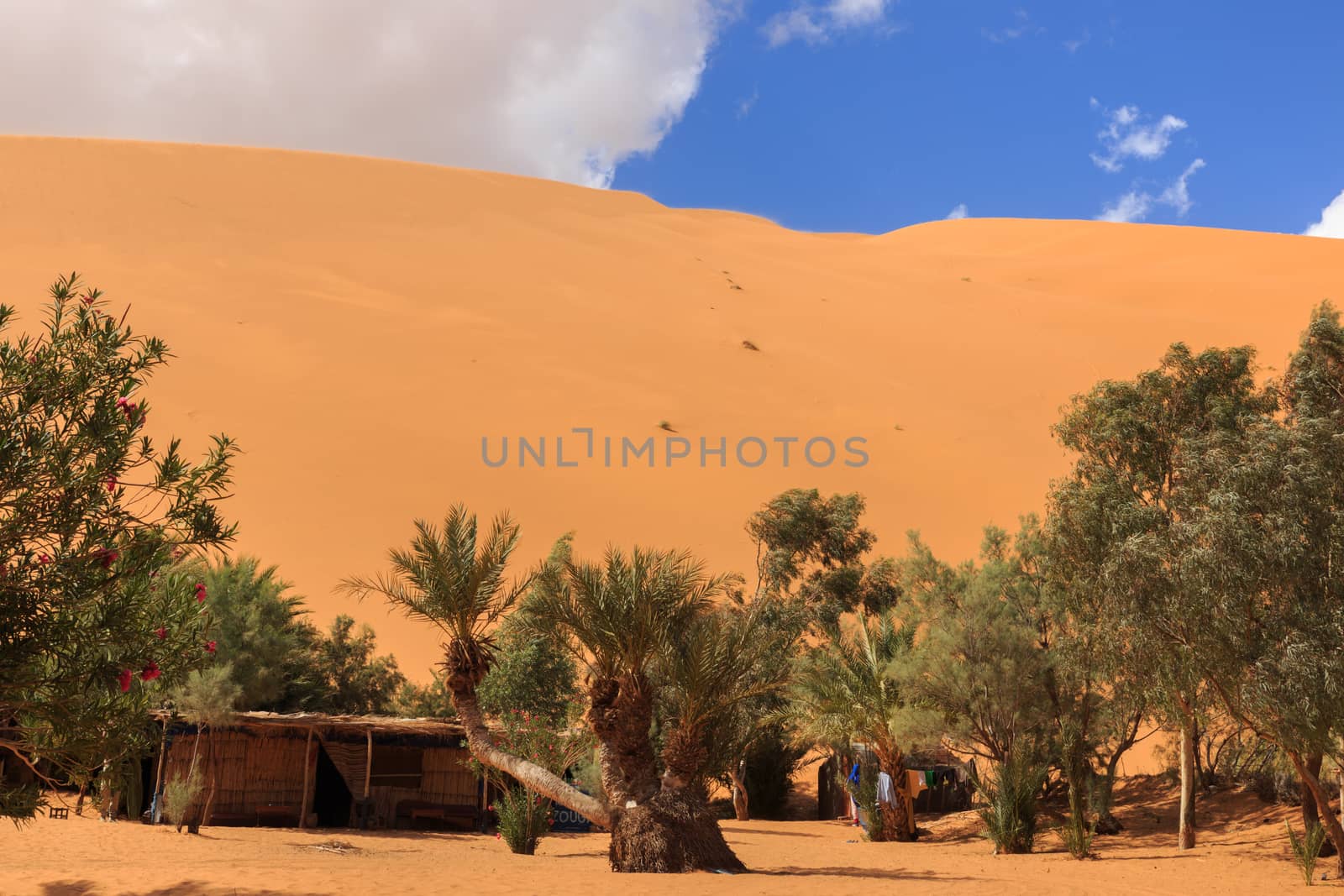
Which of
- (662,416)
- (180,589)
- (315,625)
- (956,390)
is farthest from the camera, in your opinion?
(956,390)

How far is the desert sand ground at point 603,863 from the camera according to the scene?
10320mm

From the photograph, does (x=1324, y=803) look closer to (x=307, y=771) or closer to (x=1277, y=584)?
(x=1277, y=584)

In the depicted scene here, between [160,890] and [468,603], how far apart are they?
13.5 ft

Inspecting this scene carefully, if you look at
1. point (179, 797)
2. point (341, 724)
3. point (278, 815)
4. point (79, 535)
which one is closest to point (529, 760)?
A: point (341, 724)

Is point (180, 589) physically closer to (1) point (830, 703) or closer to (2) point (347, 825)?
(1) point (830, 703)

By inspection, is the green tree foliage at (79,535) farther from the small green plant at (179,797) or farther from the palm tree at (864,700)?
the palm tree at (864,700)

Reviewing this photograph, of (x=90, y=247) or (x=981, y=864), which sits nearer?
(x=981, y=864)

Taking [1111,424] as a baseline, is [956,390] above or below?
above

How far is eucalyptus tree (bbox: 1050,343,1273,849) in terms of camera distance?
12133 mm

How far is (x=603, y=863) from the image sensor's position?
512 inches

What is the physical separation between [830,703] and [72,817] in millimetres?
12147

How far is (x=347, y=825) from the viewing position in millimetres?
19172

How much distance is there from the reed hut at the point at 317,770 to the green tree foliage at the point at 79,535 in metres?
10.4

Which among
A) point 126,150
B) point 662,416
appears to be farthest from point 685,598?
point 126,150
